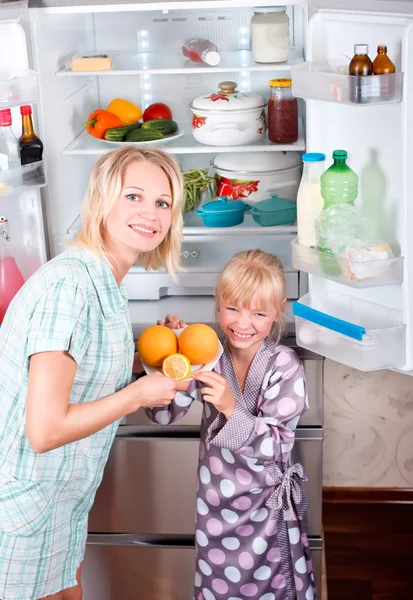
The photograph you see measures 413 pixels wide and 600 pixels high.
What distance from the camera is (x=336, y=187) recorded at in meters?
1.71

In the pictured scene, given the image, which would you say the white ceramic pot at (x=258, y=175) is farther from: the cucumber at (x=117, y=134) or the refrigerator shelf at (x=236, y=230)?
the cucumber at (x=117, y=134)

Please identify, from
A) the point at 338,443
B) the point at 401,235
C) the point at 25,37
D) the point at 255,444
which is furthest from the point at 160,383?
the point at 338,443

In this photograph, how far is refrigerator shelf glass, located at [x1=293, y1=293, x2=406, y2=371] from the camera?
5.60 ft

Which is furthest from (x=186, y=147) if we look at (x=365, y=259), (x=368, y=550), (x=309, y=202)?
(x=368, y=550)

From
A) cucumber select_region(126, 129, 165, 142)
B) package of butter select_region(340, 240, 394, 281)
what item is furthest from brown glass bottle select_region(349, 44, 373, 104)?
cucumber select_region(126, 129, 165, 142)

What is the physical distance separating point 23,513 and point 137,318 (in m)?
0.73

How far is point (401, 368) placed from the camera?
5.75 ft

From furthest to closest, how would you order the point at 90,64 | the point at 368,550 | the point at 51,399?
the point at 368,550 → the point at 90,64 → the point at 51,399

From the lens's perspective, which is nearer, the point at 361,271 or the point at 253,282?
the point at 361,271

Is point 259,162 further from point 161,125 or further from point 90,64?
point 90,64

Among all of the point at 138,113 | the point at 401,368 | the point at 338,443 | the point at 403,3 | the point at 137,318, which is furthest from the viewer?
the point at 338,443

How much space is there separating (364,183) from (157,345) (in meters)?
0.57

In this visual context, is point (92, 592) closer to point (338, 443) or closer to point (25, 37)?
point (338, 443)

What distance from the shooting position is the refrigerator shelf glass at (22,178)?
192cm
